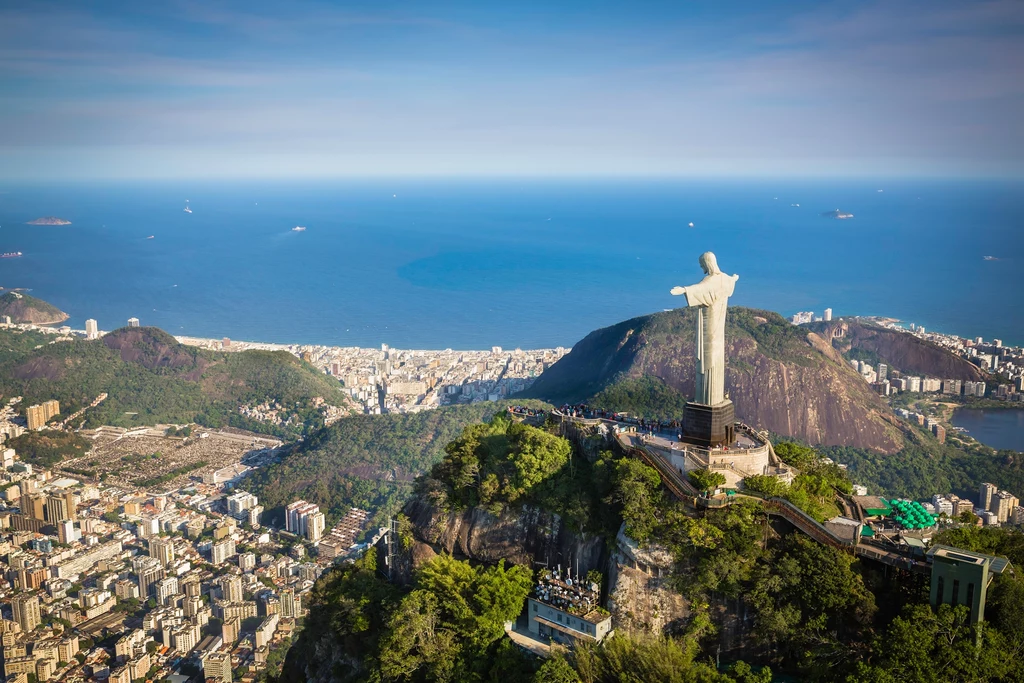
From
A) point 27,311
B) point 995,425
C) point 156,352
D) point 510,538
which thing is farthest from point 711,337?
point 27,311

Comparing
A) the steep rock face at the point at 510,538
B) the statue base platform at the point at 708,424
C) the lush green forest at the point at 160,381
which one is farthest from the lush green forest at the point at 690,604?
the lush green forest at the point at 160,381

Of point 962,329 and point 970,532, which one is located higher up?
point 962,329

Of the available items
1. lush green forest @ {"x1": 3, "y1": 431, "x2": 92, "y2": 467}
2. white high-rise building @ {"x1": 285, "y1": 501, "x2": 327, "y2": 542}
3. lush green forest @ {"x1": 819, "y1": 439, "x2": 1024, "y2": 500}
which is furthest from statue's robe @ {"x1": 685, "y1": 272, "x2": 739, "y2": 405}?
lush green forest @ {"x1": 3, "y1": 431, "x2": 92, "y2": 467}

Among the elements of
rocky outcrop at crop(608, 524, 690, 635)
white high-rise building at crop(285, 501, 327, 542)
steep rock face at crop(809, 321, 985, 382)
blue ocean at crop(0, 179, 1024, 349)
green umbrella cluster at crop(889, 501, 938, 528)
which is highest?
blue ocean at crop(0, 179, 1024, 349)

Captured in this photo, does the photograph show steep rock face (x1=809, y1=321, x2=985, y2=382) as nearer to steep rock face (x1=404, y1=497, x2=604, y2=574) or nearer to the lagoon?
the lagoon

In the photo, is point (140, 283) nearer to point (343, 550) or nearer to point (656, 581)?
point (343, 550)

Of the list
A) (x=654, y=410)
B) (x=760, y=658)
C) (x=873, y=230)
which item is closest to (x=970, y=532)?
(x=760, y=658)
